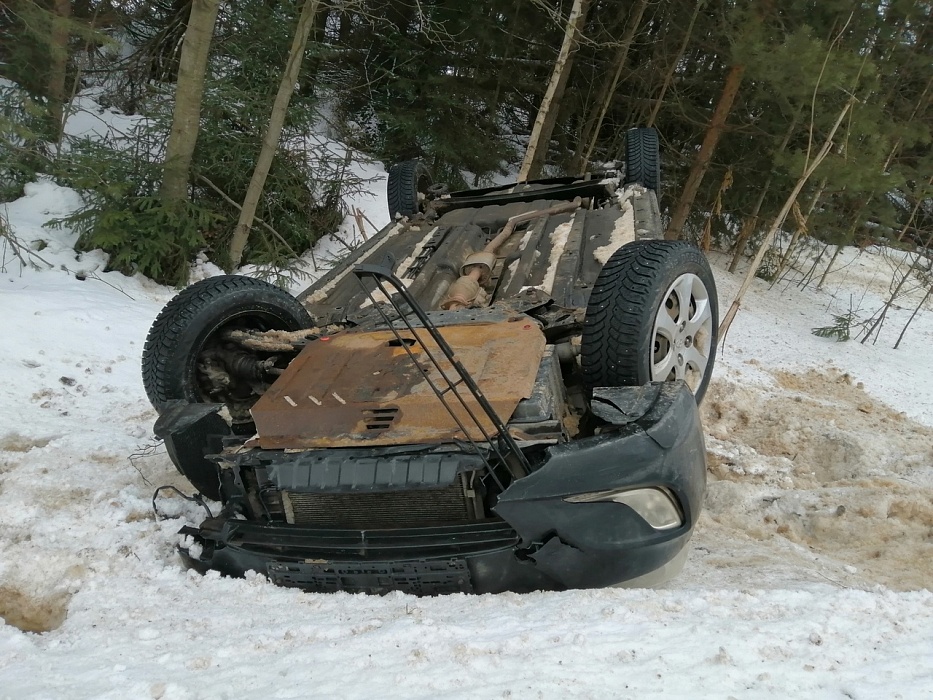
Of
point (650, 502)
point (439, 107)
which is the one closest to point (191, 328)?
point (650, 502)

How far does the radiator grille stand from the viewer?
270 cm

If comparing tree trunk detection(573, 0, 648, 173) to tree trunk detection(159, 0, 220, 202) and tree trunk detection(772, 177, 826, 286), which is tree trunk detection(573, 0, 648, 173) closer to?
tree trunk detection(772, 177, 826, 286)

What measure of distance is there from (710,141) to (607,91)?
2.69 metres

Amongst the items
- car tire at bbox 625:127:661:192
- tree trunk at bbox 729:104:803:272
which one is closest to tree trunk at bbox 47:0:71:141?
car tire at bbox 625:127:661:192

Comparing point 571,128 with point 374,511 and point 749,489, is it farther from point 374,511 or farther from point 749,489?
point 374,511

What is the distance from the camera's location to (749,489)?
4.04m

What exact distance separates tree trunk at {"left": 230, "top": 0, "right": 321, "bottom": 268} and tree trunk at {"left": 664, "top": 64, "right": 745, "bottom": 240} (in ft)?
19.6

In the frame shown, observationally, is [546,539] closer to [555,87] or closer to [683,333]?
[683,333]

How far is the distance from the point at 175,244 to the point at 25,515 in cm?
517

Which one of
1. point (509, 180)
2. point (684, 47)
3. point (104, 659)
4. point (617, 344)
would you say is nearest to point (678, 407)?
point (617, 344)

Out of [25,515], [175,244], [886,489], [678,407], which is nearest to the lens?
[678,407]

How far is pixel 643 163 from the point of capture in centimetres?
593

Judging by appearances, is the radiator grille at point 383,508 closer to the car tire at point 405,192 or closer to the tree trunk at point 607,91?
the car tire at point 405,192

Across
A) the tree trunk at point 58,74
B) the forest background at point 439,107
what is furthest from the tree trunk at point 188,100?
the tree trunk at point 58,74
